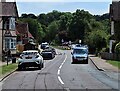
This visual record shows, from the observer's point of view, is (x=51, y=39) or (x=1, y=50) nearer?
(x=1, y=50)

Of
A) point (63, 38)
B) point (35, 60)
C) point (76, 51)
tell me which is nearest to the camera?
point (35, 60)

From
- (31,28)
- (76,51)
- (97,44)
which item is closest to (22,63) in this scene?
(76,51)

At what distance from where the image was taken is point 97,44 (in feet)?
232

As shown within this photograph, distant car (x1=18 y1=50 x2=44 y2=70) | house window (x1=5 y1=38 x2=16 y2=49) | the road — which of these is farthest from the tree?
the road

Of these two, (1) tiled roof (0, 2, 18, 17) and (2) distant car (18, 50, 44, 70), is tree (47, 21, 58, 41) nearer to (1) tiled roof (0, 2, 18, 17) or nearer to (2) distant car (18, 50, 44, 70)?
(1) tiled roof (0, 2, 18, 17)

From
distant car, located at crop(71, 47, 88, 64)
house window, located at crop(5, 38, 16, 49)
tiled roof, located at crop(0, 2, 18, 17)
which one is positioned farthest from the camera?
tiled roof, located at crop(0, 2, 18, 17)

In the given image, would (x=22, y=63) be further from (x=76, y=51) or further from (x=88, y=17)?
(x=88, y=17)

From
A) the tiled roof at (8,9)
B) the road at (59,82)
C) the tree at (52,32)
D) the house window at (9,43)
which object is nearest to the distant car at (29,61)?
the road at (59,82)

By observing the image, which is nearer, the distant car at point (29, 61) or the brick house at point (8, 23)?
the distant car at point (29, 61)

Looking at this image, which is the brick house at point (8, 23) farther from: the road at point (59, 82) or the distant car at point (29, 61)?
the road at point (59, 82)

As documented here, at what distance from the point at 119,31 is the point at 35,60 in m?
21.7

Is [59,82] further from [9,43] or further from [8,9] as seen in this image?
[8,9]

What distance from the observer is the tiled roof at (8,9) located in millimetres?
60203

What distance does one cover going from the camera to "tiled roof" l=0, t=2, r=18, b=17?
6020 cm
